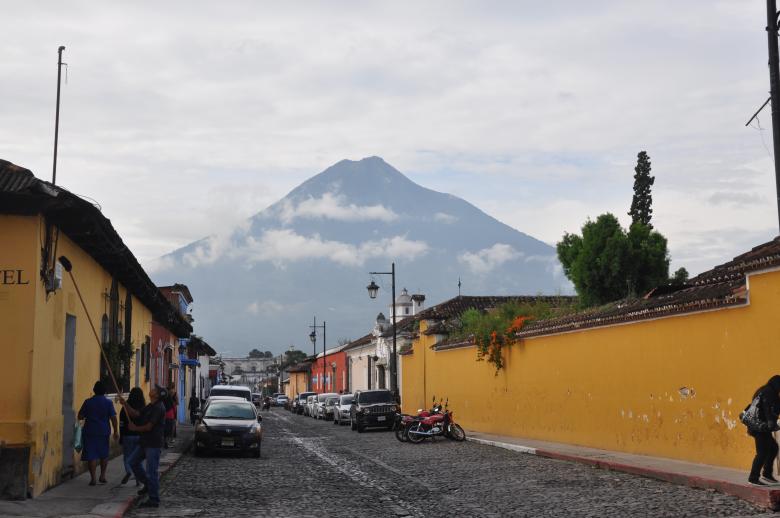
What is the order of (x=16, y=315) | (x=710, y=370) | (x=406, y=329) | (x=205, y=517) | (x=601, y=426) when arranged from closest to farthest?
(x=205, y=517) < (x=16, y=315) < (x=710, y=370) < (x=601, y=426) < (x=406, y=329)

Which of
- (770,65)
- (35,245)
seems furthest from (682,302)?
(35,245)

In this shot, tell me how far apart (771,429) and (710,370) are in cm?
396

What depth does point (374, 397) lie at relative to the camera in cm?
4122

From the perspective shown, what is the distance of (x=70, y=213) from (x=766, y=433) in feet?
35.8

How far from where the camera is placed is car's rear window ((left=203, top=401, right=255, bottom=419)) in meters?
24.9

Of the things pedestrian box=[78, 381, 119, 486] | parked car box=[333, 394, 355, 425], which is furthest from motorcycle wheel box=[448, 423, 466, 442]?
parked car box=[333, 394, 355, 425]

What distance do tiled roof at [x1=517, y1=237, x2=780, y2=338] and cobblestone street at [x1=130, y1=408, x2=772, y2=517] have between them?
3.49 metres

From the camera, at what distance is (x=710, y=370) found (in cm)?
1789

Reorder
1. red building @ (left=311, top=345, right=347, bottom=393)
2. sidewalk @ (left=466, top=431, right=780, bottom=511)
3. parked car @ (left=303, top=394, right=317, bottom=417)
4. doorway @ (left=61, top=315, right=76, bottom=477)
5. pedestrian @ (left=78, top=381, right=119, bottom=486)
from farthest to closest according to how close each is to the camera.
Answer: red building @ (left=311, top=345, right=347, bottom=393) → parked car @ (left=303, top=394, right=317, bottom=417) → doorway @ (left=61, top=315, right=76, bottom=477) → pedestrian @ (left=78, top=381, right=119, bottom=486) → sidewalk @ (left=466, top=431, right=780, bottom=511)

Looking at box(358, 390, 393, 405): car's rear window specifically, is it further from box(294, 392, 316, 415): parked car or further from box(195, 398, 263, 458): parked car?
box(294, 392, 316, 415): parked car

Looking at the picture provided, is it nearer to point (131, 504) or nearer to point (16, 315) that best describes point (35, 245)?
point (16, 315)

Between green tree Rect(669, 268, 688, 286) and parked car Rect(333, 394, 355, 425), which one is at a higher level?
green tree Rect(669, 268, 688, 286)

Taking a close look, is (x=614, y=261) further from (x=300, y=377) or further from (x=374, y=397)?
(x=300, y=377)

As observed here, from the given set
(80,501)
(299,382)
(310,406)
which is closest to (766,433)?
(80,501)
